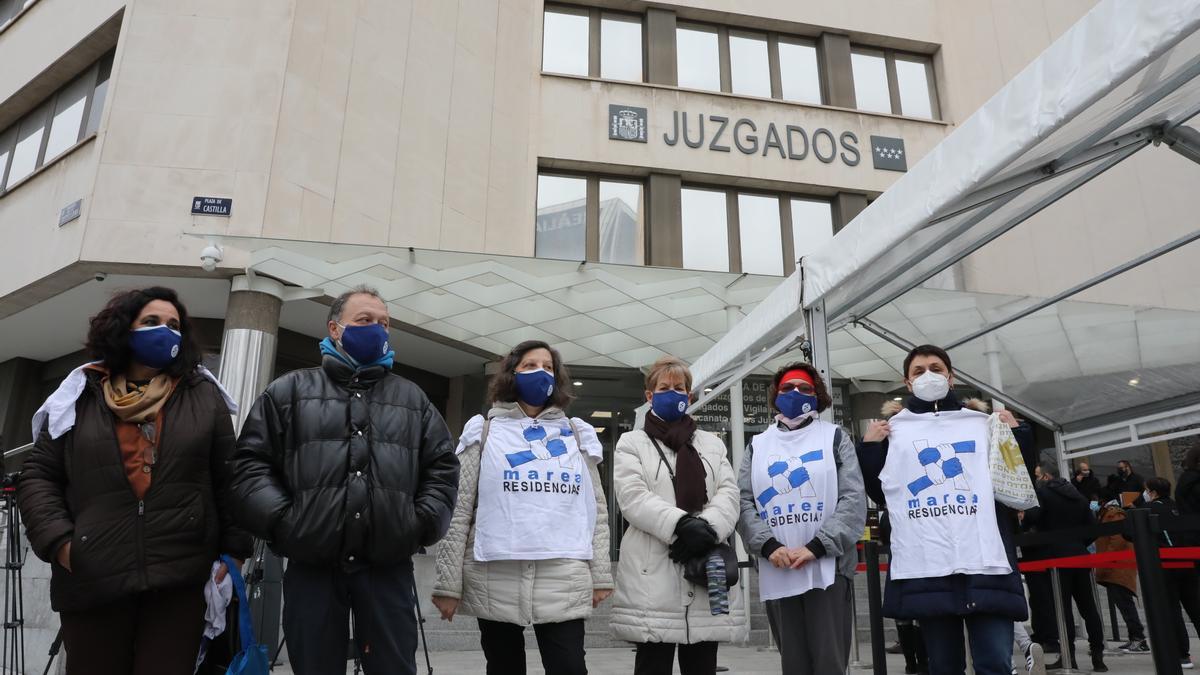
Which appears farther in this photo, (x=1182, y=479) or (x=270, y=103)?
(x=270, y=103)

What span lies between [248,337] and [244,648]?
890 cm

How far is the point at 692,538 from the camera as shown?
10.8 ft

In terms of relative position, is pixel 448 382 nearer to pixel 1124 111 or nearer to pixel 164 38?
pixel 164 38

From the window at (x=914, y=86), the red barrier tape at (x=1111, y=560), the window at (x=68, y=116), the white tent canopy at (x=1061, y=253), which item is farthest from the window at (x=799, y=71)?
the window at (x=68, y=116)

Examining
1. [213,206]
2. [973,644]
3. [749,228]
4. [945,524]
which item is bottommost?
[973,644]

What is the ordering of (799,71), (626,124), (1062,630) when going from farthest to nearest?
(799,71)
(626,124)
(1062,630)

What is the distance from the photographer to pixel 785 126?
1491 cm

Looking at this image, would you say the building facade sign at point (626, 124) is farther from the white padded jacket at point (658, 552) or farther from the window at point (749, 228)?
the white padded jacket at point (658, 552)

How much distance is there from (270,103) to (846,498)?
10.7 meters

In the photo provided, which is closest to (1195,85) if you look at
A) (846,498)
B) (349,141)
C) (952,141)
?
(952,141)

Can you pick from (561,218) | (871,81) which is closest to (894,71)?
(871,81)

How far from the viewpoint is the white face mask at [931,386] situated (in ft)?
11.6

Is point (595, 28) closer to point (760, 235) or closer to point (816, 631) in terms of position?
point (760, 235)

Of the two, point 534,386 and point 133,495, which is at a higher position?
point 534,386
